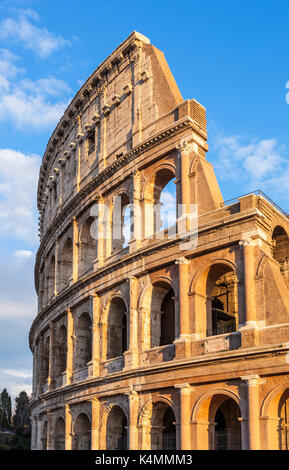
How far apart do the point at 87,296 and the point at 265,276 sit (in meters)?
9.95

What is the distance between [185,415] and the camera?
19516 millimetres

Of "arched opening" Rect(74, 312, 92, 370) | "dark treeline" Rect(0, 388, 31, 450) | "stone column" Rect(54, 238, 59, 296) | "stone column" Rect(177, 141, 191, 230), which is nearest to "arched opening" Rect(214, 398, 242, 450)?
"stone column" Rect(177, 141, 191, 230)

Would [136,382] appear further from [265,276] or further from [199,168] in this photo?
[199,168]

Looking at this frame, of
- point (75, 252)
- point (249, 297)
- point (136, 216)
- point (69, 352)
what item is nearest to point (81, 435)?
point (69, 352)

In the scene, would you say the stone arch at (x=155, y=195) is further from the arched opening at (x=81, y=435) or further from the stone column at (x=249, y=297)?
the arched opening at (x=81, y=435)

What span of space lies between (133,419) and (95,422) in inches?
120

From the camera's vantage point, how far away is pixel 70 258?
31.4 m

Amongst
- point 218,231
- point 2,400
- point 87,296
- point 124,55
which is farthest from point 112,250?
point 2,400

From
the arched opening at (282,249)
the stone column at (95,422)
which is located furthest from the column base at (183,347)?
the stone column at (95,422)

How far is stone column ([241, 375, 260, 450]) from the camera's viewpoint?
57.4 feet

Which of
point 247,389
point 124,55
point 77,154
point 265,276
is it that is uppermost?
point 124,55

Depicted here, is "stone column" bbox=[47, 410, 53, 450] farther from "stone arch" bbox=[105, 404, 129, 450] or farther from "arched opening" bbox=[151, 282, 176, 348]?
"arched opening" bbox=[151, 282, 176, 348]

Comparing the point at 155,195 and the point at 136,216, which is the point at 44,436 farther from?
the point at 155,195
